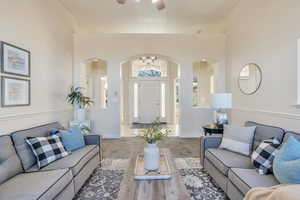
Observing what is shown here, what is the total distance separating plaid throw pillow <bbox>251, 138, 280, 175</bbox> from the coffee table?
0.94m

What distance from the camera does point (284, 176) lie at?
5.49 ft

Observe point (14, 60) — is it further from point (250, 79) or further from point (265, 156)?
point (250, 79)

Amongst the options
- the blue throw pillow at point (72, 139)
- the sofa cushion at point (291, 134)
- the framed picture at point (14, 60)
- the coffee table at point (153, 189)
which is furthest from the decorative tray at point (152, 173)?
the framed picture at point (14, 60)

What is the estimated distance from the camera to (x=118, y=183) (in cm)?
278

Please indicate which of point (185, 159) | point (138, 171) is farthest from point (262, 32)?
point (138, 171)

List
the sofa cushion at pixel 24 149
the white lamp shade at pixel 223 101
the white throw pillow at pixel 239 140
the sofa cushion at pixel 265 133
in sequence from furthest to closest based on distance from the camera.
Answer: the white lamp shade at pixel 223 101
the white throw pillow at pixel 239 140
the sofa cushion at pixel 265 133
the sofa cushion at pixel 24 149

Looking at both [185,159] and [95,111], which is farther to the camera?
[95,111]

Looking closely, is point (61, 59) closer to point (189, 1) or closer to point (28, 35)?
point (28, 35)

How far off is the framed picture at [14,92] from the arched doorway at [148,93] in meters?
5.77

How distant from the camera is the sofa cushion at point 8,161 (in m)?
1.94

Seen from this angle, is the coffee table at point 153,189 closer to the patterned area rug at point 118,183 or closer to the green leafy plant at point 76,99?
the patterned area rug at point 118,183

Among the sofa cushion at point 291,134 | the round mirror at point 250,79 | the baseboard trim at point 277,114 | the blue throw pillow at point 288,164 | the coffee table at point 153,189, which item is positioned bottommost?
the coffee table at point 153,189

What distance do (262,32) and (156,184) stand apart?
Result: 3.42 m

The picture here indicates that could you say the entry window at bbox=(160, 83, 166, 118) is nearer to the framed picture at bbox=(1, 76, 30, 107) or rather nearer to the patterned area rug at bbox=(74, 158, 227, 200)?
the patterned area rug at bbox=(74, 158, 227, 200)
